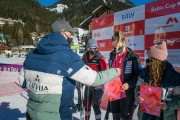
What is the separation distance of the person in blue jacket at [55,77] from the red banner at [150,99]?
0.64 m

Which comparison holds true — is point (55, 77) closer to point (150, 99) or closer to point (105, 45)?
point (150, 99)

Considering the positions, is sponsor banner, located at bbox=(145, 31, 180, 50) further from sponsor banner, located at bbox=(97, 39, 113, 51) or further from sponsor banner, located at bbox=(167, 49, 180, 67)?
sponsor banner, located at bbox=(97, 39, 113, 51)

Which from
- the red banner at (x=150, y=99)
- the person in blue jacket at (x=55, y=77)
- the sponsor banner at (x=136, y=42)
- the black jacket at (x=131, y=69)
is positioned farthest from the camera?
the sponsor banner at (x=136, y=42)

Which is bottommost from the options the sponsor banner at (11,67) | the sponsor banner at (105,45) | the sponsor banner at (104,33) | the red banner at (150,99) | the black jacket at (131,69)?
the sponsor banner at (11,67)

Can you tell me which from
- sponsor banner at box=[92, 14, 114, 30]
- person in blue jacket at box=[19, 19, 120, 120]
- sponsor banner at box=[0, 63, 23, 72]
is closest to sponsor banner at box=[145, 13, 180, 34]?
sponsor banner at box=[92, 14, 114, 30]

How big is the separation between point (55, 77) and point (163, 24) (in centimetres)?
289

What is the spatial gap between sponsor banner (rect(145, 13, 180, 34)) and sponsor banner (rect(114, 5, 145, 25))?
0.86 ft

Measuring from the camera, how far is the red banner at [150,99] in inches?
98.0

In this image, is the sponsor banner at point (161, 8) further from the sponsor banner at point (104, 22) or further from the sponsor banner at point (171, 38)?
the sponsor banner at point (104, 22)

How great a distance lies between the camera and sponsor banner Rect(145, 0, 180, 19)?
403 centimetres

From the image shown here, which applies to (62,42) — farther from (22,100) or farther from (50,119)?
(22,100)

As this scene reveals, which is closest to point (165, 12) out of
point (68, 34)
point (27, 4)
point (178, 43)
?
point (178, 43)

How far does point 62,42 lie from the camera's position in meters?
2.09

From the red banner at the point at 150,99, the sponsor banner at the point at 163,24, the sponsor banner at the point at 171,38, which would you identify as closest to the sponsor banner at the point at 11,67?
the sponsor banner at the point at 163,24
